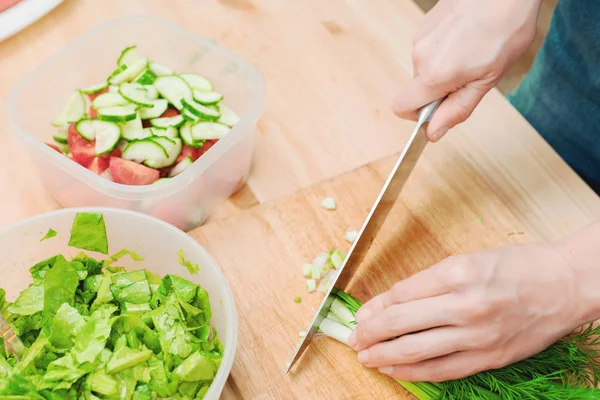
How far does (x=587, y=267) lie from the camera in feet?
3.39

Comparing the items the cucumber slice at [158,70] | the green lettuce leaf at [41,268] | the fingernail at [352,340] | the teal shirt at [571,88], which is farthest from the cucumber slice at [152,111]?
the teal shirt at [571,88]

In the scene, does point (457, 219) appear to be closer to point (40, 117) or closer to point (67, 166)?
point (67, 166)

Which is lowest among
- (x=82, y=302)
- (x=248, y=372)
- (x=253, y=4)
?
(x=248, y=372)

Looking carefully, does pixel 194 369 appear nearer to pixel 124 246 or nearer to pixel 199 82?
pixel 124 246

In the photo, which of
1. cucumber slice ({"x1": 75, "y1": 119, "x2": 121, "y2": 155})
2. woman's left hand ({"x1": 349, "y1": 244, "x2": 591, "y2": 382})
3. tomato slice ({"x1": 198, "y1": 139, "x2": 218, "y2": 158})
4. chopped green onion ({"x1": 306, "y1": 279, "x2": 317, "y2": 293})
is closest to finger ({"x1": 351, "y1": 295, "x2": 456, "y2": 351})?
woman's left hand ({"x1": 349, "y1": 244, "x2": 591, "y2": 382})

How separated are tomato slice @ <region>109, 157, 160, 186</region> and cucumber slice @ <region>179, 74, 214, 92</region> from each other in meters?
0.24

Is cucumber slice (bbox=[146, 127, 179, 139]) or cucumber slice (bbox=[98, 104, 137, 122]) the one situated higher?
cucumber slice (bbox=[98, 104, 137, 122])

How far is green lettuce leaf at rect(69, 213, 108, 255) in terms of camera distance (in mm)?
1089

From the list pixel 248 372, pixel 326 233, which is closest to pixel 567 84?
pixel 326 233

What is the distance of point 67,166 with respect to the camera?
3.88ft

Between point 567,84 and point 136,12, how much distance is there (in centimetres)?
104

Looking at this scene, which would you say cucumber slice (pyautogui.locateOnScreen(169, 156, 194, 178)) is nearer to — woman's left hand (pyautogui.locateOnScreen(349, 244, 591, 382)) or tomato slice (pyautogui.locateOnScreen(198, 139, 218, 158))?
tomato slice (pyautogui.locateOnScreen(198, 139, 218, 158))

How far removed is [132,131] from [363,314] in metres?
0.56

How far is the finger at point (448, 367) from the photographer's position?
3.50 feet
